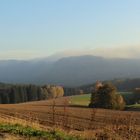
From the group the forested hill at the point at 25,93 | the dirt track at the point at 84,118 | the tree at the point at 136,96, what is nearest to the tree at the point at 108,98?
the tree at the point at 136,96

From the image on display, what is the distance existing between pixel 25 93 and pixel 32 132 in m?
129

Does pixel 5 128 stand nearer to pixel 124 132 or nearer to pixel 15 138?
pixel 15 138

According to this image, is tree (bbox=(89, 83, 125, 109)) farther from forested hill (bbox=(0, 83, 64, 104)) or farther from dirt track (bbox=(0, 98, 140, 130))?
forested hill (bbox=(0, 83, 64, 104))

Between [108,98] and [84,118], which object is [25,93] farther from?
[84,118]

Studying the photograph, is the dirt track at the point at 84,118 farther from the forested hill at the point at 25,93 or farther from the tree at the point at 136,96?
the forested hill at the point at 25,93

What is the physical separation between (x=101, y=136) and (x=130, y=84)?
565 feet

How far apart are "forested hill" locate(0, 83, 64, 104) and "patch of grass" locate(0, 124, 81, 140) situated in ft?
369

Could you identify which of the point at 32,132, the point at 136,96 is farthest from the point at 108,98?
the point at 32,132

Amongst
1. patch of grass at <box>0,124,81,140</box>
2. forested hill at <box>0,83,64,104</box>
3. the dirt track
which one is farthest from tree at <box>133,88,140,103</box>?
patch of grass at <box>0,124,81,140</box>

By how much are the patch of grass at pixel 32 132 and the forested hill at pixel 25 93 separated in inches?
4427

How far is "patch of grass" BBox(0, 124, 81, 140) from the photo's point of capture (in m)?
13.5

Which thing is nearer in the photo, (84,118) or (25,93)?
(84,118)

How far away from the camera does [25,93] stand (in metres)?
142

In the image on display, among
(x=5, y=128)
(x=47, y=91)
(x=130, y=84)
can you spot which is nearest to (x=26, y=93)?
(x=47, y=91)
